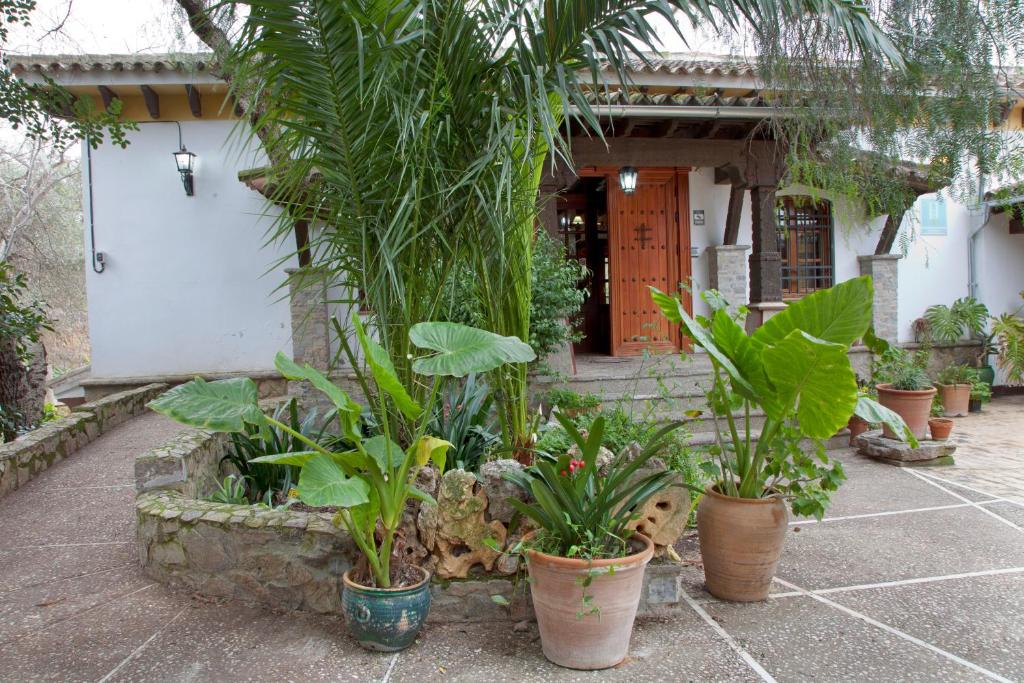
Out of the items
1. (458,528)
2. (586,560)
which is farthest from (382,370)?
(586,560)

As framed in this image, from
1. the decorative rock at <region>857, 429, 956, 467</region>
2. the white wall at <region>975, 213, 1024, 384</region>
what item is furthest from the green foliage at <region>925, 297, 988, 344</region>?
the decorative rock at <region>857, 429, 956, 467</region>

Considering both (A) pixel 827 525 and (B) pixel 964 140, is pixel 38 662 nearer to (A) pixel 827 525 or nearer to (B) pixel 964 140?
(A) pixel 827 525

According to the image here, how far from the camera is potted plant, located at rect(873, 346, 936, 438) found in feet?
18.4

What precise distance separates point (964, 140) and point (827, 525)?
83.8 inches

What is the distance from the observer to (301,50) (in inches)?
92.5

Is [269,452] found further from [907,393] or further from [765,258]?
[765,258]

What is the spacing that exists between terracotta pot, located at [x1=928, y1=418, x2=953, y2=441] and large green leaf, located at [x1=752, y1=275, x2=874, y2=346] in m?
3.53

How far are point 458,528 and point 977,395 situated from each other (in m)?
7.32

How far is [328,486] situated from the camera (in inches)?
83.9

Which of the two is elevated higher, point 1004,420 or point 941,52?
point 941,52

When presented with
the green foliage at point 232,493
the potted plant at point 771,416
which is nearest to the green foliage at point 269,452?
the green foliage at point 232,493

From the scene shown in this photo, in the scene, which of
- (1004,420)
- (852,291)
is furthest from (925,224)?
(852,291)

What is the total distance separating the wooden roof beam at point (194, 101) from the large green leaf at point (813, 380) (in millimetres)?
7358

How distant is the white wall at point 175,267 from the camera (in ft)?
25.8
